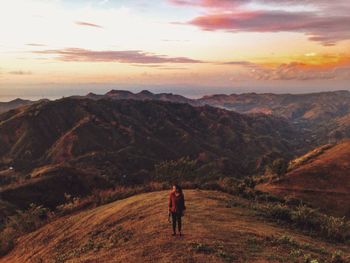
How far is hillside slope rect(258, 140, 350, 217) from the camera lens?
69787 millimetres

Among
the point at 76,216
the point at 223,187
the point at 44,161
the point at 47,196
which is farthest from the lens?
the point at 44,161

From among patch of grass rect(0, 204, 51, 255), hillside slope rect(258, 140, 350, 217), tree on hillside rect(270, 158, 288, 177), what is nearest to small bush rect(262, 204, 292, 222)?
patch of grass rect(0, 204, 51, 255)

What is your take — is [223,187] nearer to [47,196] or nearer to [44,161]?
[47,196]

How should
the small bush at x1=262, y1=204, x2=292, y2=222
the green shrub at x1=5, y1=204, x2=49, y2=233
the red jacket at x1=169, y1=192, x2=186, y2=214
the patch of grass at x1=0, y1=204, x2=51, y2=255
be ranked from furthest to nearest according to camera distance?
the green shrub at x1=5, y1=204, x2=49, y2=233
the patch of grass at x1=0, y1=204, x2=51, y2=255
the small bush at x1=262, y1=204, x2=292, y2=222
the red jacket at x1=169, y1=192, x2=186, y2=214

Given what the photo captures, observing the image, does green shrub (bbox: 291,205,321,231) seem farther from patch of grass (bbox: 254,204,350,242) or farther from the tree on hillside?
the tree on hillside

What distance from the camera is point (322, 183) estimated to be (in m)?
81.8

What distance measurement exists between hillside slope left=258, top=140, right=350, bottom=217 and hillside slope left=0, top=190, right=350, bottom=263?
4177cm

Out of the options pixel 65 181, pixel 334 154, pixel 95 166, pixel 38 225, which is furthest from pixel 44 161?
pixel 38 225

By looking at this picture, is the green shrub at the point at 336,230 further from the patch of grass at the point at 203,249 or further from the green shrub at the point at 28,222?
the green shrub at the point at 28,222

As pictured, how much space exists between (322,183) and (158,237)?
68.6 meters

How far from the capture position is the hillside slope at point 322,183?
69.8 m

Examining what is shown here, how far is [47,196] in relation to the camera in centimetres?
9056

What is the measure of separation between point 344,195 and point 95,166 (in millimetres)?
119155

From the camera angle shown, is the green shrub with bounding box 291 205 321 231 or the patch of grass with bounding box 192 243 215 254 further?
the green shrub with bounding box 291 205 321 231
